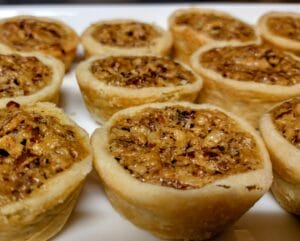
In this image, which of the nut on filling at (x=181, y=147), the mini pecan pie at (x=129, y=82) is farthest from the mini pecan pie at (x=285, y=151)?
the mini pecan pie at (x=129, y=82)

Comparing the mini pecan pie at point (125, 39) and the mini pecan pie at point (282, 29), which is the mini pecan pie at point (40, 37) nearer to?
the mini pecan pie at point (125, 39)

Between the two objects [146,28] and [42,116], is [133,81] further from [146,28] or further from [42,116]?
[146,28]

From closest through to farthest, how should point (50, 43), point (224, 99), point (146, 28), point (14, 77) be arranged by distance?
point (14, 77), point (224, 99), point (50, 43), point (146, 28)

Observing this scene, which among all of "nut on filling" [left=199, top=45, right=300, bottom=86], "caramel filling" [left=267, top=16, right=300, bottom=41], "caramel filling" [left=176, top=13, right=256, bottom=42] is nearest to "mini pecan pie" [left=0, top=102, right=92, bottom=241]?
"nut on filling" [left=199, top=45, right=300, bottom=86]

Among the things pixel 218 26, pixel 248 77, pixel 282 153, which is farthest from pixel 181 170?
pixel 218 26

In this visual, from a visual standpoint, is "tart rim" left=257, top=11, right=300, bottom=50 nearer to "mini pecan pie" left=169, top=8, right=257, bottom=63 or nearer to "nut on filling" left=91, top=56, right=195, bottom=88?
"mini pecan pie" left=169, top=8, right=257, bottom=63

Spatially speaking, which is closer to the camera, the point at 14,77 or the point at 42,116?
the point at 42,116

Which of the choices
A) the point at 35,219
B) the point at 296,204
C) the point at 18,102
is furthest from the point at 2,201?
the point at 296,204
